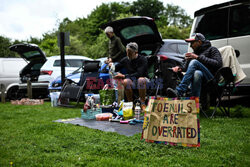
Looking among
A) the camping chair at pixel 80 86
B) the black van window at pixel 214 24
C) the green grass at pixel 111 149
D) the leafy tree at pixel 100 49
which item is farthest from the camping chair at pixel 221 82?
the leafy tree at pixel 100 49

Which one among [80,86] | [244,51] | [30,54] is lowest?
[80,86]

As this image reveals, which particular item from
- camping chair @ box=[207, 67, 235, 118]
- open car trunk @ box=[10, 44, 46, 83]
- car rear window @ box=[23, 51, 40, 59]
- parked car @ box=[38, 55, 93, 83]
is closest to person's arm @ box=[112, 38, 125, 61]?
camping chair @ box=[207, 67, 235, 118]

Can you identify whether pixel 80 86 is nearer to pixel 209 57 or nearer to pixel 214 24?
pixel 209 57

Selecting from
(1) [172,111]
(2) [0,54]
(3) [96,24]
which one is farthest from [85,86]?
(3) [96,24]

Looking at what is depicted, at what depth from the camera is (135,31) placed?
593 centimetres

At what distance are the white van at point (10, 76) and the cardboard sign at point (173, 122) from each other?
7.73 m

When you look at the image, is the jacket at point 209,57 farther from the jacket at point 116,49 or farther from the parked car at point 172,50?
the jacket at point 116,49

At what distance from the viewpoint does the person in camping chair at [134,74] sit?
17.0ft

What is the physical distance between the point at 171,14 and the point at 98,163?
178 ft

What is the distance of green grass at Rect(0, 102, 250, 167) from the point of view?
234 cm

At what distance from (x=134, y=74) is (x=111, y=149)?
105 inches

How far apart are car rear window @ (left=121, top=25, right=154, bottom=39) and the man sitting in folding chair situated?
130 centimetres

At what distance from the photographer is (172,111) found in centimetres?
285

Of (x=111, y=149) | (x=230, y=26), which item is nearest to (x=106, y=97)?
(x=111, y=149)
